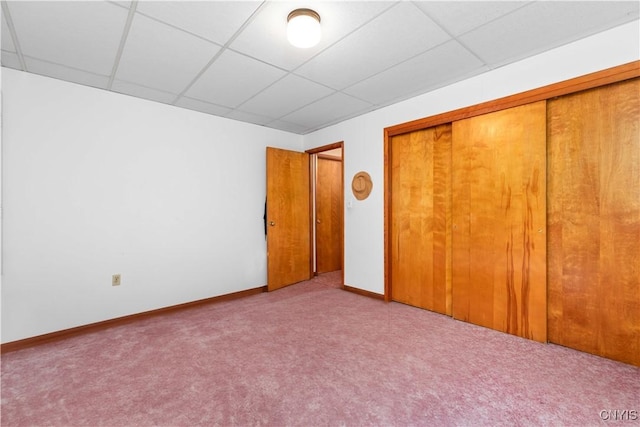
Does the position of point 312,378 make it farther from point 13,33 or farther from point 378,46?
point 13,33

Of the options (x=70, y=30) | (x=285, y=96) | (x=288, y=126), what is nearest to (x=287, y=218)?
(x=288, y=126)

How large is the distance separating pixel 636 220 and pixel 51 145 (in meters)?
4.86

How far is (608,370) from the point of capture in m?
1.96

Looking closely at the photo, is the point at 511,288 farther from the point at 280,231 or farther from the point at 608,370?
the point at 280,231

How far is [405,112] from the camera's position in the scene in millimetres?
3275

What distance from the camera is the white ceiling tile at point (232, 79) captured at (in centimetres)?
239

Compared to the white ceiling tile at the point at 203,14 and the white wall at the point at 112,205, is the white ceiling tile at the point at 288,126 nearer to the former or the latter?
the white wall at the point at 112,205

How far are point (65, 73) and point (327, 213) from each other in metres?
3.94

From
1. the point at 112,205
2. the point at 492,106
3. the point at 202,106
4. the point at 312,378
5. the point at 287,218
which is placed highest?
the point at 202,106

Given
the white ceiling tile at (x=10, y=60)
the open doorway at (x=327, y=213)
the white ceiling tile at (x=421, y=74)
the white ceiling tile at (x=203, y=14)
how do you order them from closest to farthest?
the white ceiling tile at (x=203, y=14) < the white ceiling tile at (x=10, y=60) < the white ceiling tile at (x=421, y=74) < the open doorway at (x=327, y=213)

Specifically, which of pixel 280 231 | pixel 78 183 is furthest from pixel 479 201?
pixel 78 183

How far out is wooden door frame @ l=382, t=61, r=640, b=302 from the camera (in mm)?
2012

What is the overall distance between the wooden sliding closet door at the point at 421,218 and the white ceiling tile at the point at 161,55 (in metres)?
2.29

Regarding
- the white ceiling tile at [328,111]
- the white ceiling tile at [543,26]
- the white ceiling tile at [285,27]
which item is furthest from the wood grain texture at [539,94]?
the white ceiling tile at [285,27]
